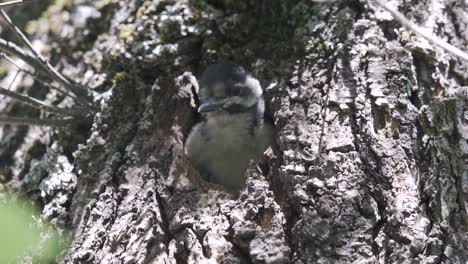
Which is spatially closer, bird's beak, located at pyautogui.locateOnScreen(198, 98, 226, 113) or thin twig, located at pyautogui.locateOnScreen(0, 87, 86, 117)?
thin twig, located at pyautogui.locateOnScreen(0, 87, 86, 117)

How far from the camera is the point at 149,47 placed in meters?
3.67

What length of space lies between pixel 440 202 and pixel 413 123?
0.44 meters

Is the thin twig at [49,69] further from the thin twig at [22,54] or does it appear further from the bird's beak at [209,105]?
the bird's beak at [209,105]

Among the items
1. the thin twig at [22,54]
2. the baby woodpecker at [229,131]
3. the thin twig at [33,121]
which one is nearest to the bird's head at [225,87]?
the baby woodpecker at [229,131]

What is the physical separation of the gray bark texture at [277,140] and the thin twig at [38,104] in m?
0.13

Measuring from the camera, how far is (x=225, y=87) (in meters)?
3.80

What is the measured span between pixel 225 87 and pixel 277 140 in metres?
0.66

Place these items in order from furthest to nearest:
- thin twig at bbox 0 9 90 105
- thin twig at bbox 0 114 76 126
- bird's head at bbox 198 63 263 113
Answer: bird's head at bbox 198 63 263 113 → thin twig at bbox 0 9 90 105 → thin twig at bbox 0 114 76 126

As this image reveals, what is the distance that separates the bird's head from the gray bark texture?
100 mm

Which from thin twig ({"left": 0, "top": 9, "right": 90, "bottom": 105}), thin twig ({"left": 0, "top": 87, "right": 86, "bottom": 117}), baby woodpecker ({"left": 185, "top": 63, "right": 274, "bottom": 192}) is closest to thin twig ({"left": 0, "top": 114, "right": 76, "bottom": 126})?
thin twig ({"left": 0, "top": 87, "right": 86, "bottom": 117})

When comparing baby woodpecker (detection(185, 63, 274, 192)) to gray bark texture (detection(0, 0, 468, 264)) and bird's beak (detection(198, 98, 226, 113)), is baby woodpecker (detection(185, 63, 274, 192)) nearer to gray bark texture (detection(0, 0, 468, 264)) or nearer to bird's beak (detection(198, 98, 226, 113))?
bird's beak (detection(198, 98, 226, 113))

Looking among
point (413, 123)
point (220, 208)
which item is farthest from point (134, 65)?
point (413, 123)

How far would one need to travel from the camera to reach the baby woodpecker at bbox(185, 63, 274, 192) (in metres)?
3.71

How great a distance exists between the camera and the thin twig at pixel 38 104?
3.21 m
